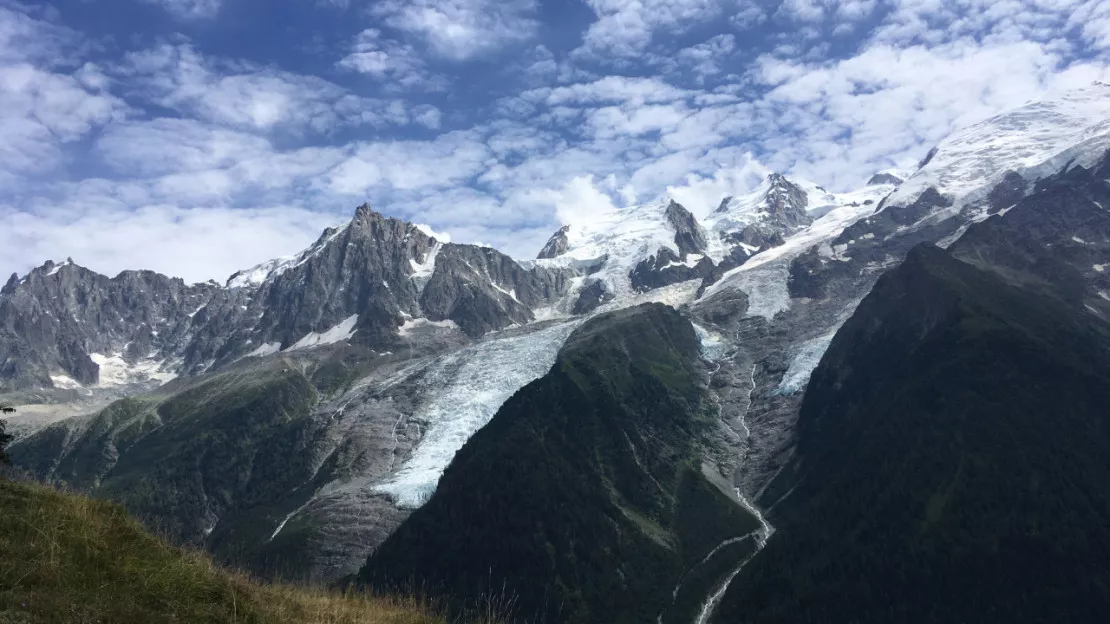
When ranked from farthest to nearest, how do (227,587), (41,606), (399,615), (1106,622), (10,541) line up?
1. (1106,622)
2. (399,615)
3. (227,587)
4. (10,541)
5. (41,606)

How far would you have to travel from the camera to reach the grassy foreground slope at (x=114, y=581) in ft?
49.8

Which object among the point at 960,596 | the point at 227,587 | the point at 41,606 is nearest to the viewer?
the point at 41,606

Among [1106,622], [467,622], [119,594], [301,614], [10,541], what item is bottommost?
[1106,622]

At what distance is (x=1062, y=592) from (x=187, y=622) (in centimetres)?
22858

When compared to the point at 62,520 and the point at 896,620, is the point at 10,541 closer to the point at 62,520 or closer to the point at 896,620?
the point at 62,520

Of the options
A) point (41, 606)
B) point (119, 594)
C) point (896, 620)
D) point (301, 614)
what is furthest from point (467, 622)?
point (896, 620)

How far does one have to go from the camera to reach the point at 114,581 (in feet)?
54.8

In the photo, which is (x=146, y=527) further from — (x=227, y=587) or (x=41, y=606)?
(x=41, y=606)

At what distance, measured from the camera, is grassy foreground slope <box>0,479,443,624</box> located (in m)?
15.2

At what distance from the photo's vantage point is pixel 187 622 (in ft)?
52.9

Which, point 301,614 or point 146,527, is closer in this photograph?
point 301,614

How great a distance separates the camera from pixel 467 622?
21422 millimetres

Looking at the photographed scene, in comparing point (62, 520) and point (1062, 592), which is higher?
point (62, 520)

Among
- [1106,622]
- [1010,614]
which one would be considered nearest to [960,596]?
[1010,614]
